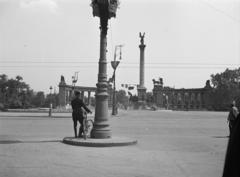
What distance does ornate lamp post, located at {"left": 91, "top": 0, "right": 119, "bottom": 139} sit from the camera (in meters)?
14.4

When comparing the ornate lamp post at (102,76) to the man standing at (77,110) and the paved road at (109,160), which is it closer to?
the man standing at (77,110)

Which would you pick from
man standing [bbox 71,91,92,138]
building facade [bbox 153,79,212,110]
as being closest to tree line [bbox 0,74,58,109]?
building facade [bbox 153,79,212,110]

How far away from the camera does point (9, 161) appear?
922 cm

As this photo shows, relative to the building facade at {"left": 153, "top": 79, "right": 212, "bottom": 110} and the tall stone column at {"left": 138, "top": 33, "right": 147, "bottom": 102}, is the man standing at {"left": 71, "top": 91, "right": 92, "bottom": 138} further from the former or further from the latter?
the building facade at {"left": 153, "top": 79, "right": 212, "bottom": 110}

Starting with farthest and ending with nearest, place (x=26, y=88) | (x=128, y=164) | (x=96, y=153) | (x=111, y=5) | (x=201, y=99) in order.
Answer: (x=201, y=99)
(x=26, y=88)
(x=111, y=5)
(x=96, y=153)
(x=128, y=164)

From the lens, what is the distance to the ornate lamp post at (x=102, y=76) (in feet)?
47.4

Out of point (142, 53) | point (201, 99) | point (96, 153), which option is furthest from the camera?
point (201, 99)

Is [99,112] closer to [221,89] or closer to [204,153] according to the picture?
[204,153]

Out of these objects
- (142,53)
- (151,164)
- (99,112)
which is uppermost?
(142,53)

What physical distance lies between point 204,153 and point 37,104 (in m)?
127

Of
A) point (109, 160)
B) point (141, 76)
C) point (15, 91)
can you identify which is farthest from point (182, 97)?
point (109, 160)

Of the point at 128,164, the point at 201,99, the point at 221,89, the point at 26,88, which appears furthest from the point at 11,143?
the point at 201,99

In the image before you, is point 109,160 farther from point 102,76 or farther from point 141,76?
point 141,76

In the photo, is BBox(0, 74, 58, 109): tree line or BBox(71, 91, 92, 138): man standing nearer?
BBox(71, 91, 92, 138): man standing
